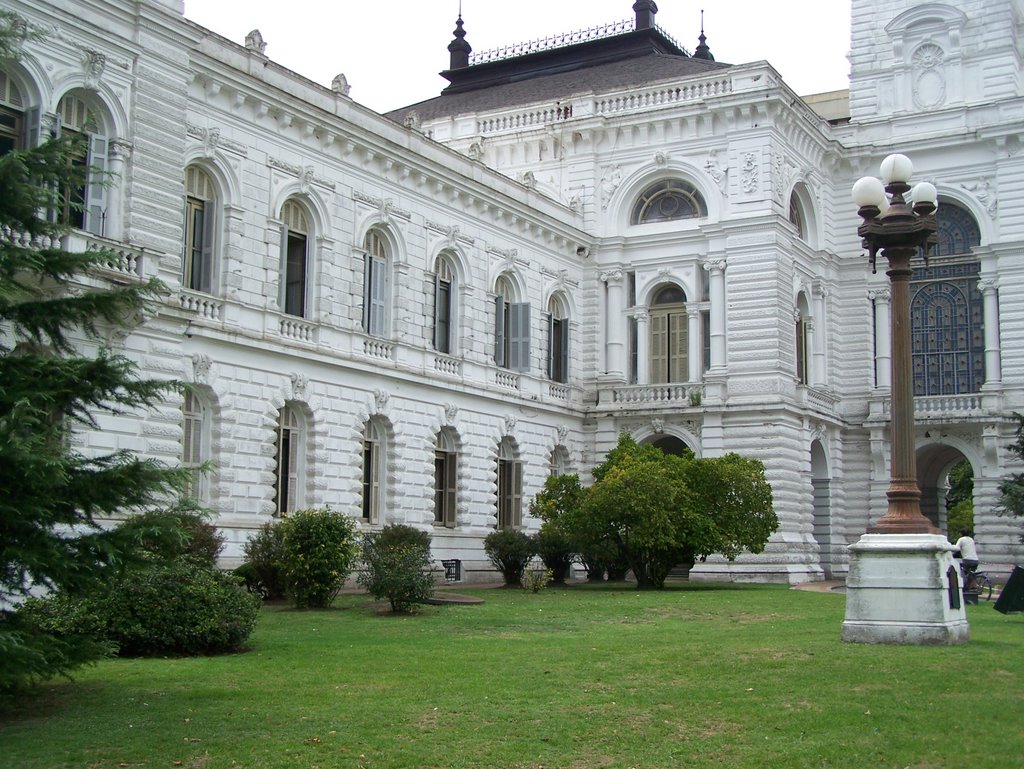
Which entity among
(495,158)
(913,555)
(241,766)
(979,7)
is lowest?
(241,766)

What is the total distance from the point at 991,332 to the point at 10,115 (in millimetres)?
31902

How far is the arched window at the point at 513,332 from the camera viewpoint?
3844 centimetres

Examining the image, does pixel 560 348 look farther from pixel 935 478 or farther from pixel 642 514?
pixel 935 478

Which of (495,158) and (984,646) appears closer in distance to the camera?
(984,646)

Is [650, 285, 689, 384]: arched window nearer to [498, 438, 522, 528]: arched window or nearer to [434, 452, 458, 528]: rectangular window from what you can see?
[498, 438, 522, 528]: arched window

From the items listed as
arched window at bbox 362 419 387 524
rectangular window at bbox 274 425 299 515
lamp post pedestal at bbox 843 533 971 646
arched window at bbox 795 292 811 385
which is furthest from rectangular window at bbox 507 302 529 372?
lamp post pedestal at bbox 843 533 971 646

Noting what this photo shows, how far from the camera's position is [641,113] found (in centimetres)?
4194

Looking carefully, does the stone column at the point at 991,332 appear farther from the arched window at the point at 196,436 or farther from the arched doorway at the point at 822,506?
the arched window at the point at 196,436

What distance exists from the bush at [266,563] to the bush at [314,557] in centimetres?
26

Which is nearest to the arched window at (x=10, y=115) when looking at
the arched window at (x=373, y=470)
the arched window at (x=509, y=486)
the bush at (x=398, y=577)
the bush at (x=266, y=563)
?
the bush at (x=266, y=563)

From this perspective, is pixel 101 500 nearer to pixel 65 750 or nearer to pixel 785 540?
pixel 65 750

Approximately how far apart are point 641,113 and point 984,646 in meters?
28.8

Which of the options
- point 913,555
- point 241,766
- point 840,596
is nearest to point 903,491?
point 913,555

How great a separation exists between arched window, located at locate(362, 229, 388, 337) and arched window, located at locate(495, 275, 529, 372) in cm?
601
